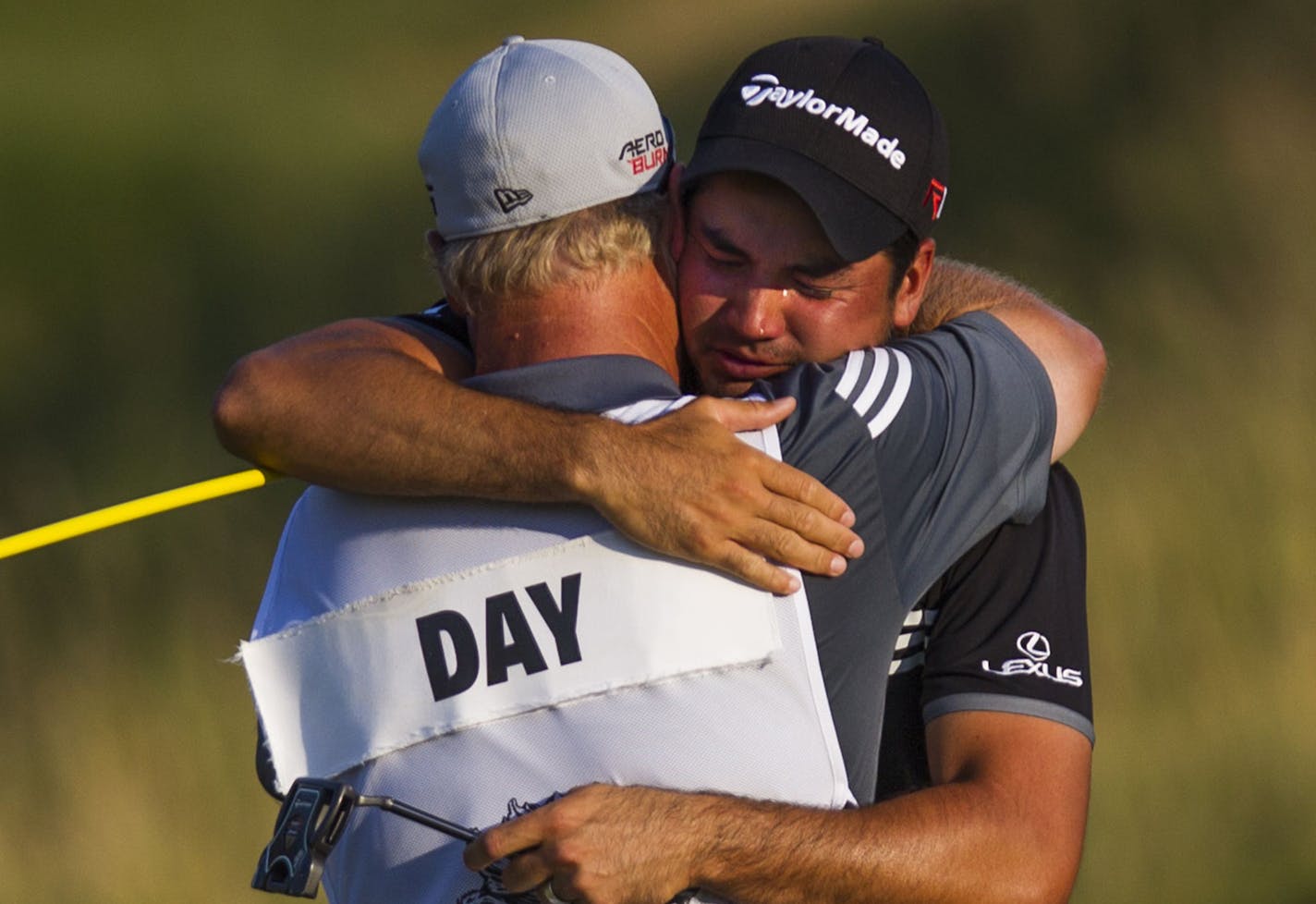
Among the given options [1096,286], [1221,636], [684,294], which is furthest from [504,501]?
[1096,286]

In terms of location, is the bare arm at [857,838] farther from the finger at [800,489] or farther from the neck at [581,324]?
the neck at [581,324]

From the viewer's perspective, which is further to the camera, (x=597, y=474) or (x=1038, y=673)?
(x=1038, y=673)

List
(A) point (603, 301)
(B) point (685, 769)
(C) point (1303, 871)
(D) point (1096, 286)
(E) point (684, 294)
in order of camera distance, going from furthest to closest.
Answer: (D) point (1096, 286)
(C) point (1303, 871)
(E) point (684, 294)
(A) point (603, 301)
(B) point (685, 769)

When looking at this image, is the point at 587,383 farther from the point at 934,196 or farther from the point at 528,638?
the point at 934,196

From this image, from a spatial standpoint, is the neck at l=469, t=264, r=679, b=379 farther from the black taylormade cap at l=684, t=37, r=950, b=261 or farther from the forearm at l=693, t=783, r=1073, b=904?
the forearm at l=693, t=783, r=1073, b=904

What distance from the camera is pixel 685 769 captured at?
1716 millimetres

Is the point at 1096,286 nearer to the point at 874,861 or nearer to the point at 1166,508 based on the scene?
the point at 1166,508

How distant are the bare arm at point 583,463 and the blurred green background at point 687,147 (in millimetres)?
3583

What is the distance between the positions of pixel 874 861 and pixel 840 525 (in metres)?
0.32

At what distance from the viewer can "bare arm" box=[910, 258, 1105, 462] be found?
6.77 feet

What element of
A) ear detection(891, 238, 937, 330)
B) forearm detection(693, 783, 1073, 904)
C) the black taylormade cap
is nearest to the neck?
the black taylormade cap

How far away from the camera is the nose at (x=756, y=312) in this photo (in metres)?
2.08

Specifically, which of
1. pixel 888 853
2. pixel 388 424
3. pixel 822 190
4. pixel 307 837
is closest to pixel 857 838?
pixel 888 853

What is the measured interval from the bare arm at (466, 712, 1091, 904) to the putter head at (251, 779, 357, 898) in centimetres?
13
